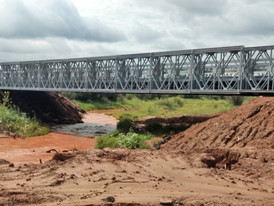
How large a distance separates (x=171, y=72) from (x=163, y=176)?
2018cm

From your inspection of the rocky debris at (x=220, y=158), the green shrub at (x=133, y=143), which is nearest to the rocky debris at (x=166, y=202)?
the rocky debris at (x=220, y=158)

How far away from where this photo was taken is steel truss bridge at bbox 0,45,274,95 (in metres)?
25.8

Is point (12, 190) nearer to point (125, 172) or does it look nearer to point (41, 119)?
point (125, 172)

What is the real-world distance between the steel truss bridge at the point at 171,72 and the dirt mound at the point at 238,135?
501 cm

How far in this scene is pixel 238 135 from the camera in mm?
18078

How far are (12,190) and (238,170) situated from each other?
9043mm

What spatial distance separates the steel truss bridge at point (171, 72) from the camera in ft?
84.7

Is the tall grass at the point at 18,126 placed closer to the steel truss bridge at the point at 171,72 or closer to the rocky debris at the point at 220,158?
the steel truss bridge at the point at 171,72

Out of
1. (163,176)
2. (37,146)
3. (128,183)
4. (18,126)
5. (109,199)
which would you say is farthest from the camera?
(18,126)

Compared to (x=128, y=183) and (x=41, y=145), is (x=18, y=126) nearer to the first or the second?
(x=41, y=145)

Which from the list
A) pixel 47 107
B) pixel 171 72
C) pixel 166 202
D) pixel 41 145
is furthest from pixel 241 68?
pixel 47 107

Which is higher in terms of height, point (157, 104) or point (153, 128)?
point (153, 128)

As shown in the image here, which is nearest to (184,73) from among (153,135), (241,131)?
(153,135)

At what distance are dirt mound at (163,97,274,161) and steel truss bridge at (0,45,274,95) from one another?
5009 millimetres
